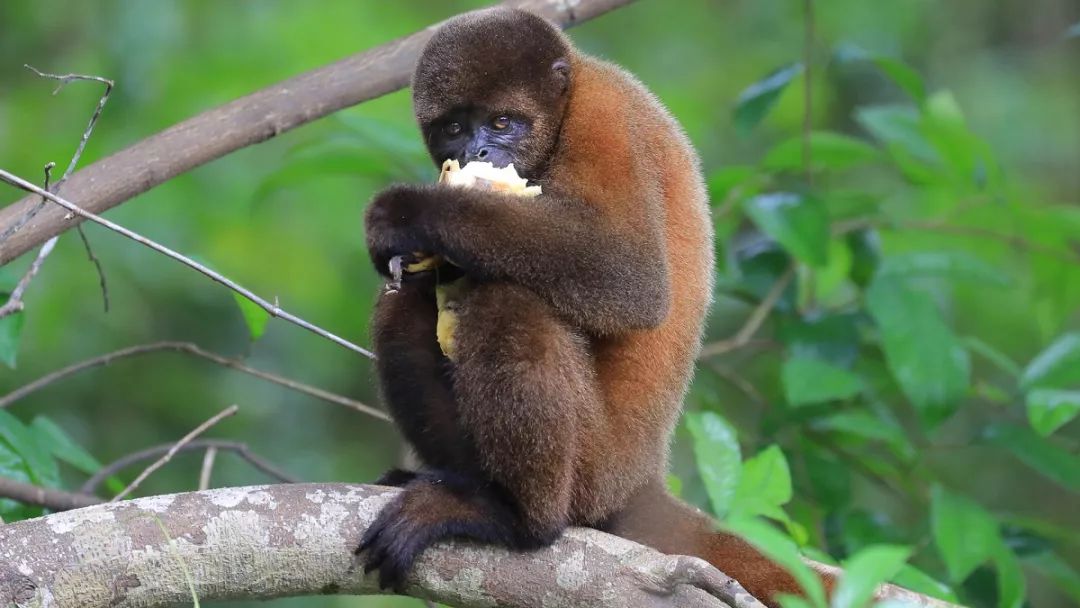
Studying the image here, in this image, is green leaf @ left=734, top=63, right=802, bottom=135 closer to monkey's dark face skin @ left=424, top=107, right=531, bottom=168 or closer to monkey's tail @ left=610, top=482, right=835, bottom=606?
monkey's dark face skin @ left=424, top=107, right=531, bottom=168

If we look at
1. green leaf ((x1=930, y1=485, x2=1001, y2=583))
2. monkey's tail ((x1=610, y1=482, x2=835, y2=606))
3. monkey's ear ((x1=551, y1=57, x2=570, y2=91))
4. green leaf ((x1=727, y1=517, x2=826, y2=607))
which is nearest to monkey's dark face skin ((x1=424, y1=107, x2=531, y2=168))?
monkey's ear ((x1=551, y1=57, x2=570, y2=91))

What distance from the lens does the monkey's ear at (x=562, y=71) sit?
182 inches

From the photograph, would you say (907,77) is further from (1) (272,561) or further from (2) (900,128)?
(1) (272,561)

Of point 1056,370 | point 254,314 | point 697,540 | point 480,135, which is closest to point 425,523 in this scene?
point 697,540

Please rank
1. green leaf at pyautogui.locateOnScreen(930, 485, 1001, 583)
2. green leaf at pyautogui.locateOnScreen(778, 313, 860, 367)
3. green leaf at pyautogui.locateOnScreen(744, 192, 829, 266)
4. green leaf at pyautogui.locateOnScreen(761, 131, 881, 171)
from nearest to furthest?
green leaf at pyautogui.locateOnScreen(930, 485, 1001, 583) → green leaf at pyautogui.locateOnScreen(744, 192, 829, 266) → green leaf at pyautogui.locateOnScreen(778, 313, 860, 367) → green leaf at pyautogui.locateOnScreen(761, 131, 881, 171)

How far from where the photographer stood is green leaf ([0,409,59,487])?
4.65 m

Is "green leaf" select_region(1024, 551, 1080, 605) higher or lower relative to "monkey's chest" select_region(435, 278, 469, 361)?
lower

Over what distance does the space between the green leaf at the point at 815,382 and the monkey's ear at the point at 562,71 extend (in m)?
1.76

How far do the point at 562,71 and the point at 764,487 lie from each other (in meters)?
1.73

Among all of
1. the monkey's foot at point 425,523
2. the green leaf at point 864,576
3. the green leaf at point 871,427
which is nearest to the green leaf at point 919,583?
the green leaf at point 871,427

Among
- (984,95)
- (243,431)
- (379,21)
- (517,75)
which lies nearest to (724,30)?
(984,95)

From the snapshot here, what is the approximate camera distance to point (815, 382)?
548cm

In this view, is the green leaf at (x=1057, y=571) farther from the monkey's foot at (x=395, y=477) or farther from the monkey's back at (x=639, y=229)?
the monkey's foot at (x=395, y=477)

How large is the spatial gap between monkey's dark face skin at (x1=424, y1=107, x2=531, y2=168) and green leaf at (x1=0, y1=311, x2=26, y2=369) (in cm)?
173
